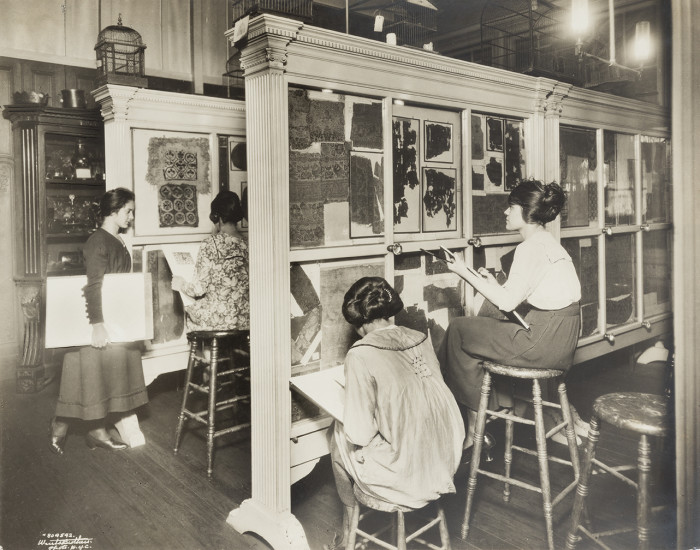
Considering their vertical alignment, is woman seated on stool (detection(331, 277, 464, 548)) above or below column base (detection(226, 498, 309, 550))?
above

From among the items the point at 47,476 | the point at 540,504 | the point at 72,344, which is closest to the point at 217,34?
the point at 72,344

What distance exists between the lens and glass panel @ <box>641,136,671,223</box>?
343cm

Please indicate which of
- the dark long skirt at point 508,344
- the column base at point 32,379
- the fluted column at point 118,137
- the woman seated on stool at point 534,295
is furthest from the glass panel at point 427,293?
the column base at point 32,379

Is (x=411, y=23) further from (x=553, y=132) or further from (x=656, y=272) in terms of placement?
(x=656, y=272)

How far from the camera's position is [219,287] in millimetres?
3402

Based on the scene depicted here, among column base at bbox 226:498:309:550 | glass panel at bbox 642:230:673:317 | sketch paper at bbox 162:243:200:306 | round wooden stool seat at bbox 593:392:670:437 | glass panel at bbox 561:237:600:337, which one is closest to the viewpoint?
round wooden stool seat at bbox 593:392:670:437

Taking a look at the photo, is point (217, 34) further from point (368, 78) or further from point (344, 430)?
point (344, 430)

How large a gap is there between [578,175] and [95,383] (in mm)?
3249

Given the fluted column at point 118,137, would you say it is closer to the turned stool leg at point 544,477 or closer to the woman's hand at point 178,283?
the woman's hand at point 178,283

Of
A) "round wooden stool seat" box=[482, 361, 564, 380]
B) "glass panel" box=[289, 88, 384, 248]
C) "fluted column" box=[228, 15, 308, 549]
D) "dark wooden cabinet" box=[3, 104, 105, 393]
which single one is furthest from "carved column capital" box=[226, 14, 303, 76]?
"dark wooden cabinet" box=[3, 104, 105, 393]

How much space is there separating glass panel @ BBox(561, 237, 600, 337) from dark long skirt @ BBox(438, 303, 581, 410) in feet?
3.81

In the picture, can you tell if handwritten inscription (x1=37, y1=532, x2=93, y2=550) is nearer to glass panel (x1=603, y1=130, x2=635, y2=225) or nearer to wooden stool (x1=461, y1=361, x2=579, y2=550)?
wooden stool (x1=461, y1=361, x2=579, y2=550)

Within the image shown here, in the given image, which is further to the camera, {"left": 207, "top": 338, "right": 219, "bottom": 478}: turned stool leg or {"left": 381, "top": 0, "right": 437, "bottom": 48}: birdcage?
{"left": 381, "top": 0, "right": 437, "bottom": 48}: birdcage

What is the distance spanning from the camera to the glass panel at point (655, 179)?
3.43m
